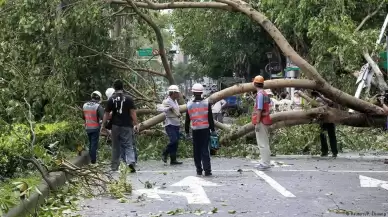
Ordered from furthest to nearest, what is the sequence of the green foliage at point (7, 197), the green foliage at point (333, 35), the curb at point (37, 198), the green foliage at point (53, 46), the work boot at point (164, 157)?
1. the green foliage at point (333, 35)
2. the green foliage at point (53, 46)
3. the work boot at point (164, 157)
4. the curb at point (37, 198)
5. the green foliage at point (7, 197)

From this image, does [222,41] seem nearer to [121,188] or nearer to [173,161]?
[173,161]

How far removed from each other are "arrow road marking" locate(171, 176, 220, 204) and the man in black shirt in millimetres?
1360

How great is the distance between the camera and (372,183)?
1074cm

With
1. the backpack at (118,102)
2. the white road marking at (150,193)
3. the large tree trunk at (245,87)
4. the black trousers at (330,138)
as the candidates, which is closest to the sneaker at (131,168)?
the backpack at (118,102)

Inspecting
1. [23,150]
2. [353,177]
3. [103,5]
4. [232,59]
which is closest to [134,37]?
[103,5]

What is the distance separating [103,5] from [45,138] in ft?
17.3

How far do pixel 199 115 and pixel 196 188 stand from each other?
1.94 meters

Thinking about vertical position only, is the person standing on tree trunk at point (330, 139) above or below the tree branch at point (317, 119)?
below

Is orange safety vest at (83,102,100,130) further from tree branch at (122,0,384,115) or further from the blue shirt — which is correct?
tree branch at (122,0,384,115)

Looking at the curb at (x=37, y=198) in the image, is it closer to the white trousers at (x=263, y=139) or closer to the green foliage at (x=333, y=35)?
the white trousers at (x=263, y=139)

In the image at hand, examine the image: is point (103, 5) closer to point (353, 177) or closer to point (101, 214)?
point (353, 177)

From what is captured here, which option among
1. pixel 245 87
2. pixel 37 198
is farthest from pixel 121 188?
pixel 245 87

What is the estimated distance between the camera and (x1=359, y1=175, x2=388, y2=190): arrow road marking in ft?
34.1

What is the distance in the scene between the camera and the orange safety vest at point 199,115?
11.9 m
